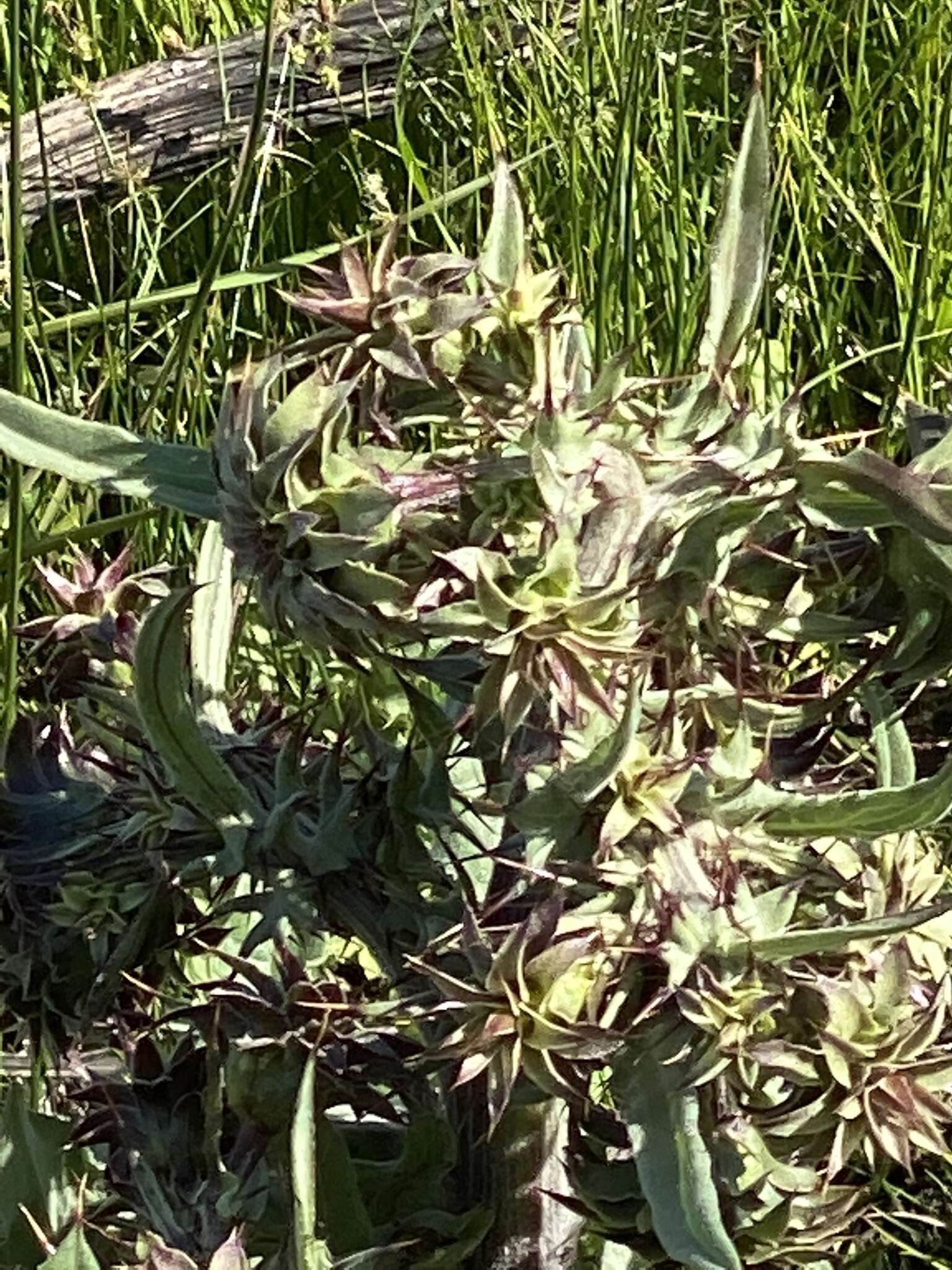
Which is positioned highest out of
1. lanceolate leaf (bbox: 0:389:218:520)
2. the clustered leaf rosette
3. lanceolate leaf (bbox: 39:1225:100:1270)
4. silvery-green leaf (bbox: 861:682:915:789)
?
lanceolate leaf (bbox: 0:389:218:520)

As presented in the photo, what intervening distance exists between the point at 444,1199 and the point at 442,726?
11.3 inches

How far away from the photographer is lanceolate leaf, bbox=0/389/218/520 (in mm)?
833

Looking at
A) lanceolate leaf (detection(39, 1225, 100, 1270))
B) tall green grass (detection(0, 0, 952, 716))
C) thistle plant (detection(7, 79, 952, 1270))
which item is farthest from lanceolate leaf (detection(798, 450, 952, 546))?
tall green grass (detection(0, 0, 952, 716))

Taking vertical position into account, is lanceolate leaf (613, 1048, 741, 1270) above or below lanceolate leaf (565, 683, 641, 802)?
below

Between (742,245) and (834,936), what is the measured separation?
0.33 meters

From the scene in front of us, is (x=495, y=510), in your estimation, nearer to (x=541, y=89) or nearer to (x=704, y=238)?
(x=704, y=238)

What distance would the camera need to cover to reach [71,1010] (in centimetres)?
103

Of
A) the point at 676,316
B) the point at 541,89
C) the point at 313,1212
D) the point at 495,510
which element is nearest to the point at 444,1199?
the point at 313,1212

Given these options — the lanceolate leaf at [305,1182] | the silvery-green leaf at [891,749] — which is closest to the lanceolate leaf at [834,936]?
the silvery-green leaf at [891,749]

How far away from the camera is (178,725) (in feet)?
2.92

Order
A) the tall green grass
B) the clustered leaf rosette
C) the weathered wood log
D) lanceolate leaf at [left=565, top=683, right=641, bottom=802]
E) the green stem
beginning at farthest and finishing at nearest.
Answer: the weathered wood log
the tall green grass
the green stem
the clustered leaf rosette
lanceolate leaf at [left=565, top=683, right=641, bottom=802]

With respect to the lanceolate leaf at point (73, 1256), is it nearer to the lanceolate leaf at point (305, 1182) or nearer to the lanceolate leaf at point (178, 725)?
the lanceolate leaf at point (305, 1182)

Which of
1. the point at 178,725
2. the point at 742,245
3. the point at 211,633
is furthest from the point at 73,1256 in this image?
the point at 742,245

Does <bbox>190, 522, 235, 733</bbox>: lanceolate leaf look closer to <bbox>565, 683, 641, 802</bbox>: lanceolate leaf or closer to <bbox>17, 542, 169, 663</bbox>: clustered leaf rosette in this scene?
<bbox>17, 542, 169, 663</bbox>: clustered leaf rosette
